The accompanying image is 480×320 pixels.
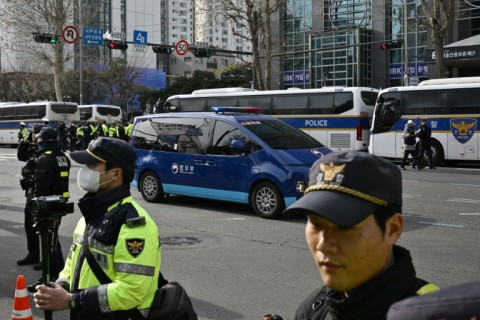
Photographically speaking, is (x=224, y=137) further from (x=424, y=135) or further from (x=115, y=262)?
(x=424, y=135)

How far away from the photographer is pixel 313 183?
1621 millimetres

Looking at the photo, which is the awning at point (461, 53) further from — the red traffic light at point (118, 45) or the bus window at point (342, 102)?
the red traffic light at point (118, 45)

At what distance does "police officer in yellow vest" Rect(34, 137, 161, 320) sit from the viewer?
2773mm

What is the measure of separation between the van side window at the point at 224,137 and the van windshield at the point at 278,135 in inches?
8.2

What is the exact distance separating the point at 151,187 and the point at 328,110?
1432 cm

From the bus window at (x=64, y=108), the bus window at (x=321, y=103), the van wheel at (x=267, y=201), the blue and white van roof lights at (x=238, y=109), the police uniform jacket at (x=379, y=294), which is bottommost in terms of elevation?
the van wheel at (x=267, y=201)

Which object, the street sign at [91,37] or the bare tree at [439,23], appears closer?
the bare tree at [439,23]

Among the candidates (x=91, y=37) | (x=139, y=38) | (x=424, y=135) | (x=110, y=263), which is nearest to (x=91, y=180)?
(x=110, y=263)

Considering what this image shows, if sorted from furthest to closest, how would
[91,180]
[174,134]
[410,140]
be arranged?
[410,140]
[174,134]
[91,180]

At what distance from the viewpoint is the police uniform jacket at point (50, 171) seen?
23.9ft

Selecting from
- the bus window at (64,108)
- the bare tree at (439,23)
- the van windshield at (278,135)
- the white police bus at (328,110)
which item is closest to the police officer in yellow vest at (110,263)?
the van windshield at (278,135)

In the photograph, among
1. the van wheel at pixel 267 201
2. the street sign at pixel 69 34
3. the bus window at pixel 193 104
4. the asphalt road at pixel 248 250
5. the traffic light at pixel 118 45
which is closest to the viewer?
the asphalt road at pixel 248 250

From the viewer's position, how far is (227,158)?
37.1ft

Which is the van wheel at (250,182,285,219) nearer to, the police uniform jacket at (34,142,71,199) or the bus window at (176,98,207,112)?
the police uniform jacket at (34,142,71,199)
